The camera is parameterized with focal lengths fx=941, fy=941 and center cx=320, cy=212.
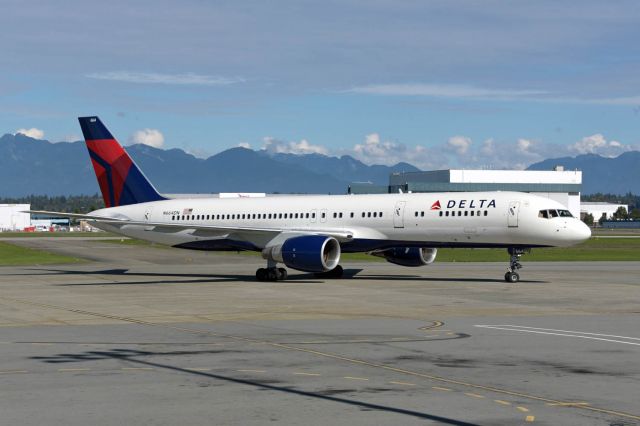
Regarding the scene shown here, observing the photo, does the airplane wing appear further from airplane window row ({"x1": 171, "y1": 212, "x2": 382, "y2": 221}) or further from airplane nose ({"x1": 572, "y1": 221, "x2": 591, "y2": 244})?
airplane nose ({"x1": 572, "y1": 221, "x2": 591, "y2": 244})

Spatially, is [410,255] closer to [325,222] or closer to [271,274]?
[325,222]

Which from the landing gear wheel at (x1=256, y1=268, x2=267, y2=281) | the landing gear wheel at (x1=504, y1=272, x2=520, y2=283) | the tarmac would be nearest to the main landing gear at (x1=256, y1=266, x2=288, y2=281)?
the landing gear wheel at (x1=256, y1=268, x2=267, y2=281)

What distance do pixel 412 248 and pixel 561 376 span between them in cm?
3069

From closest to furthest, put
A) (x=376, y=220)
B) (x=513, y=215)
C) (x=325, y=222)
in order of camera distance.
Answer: (x=513, y=215)
(x=376, y=220)
(x=325, y=222)

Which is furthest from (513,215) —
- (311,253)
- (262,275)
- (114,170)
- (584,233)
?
(114,170)

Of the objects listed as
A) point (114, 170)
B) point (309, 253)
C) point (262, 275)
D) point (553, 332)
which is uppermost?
point (114, 170)

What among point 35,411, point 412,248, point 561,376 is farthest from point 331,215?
point 35,411

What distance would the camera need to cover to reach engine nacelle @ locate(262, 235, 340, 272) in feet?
145

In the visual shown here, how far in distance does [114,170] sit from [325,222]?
46.7 ft

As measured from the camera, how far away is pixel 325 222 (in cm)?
4881

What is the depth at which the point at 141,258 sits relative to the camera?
247 feet

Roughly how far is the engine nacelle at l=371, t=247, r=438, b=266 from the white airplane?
0.05 meters

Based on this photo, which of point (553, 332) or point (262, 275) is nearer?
point (553, 332)

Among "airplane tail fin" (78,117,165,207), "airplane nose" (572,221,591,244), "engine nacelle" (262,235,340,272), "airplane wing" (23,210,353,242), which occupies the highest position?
"airplane tail fin" (78,117,165,207)
